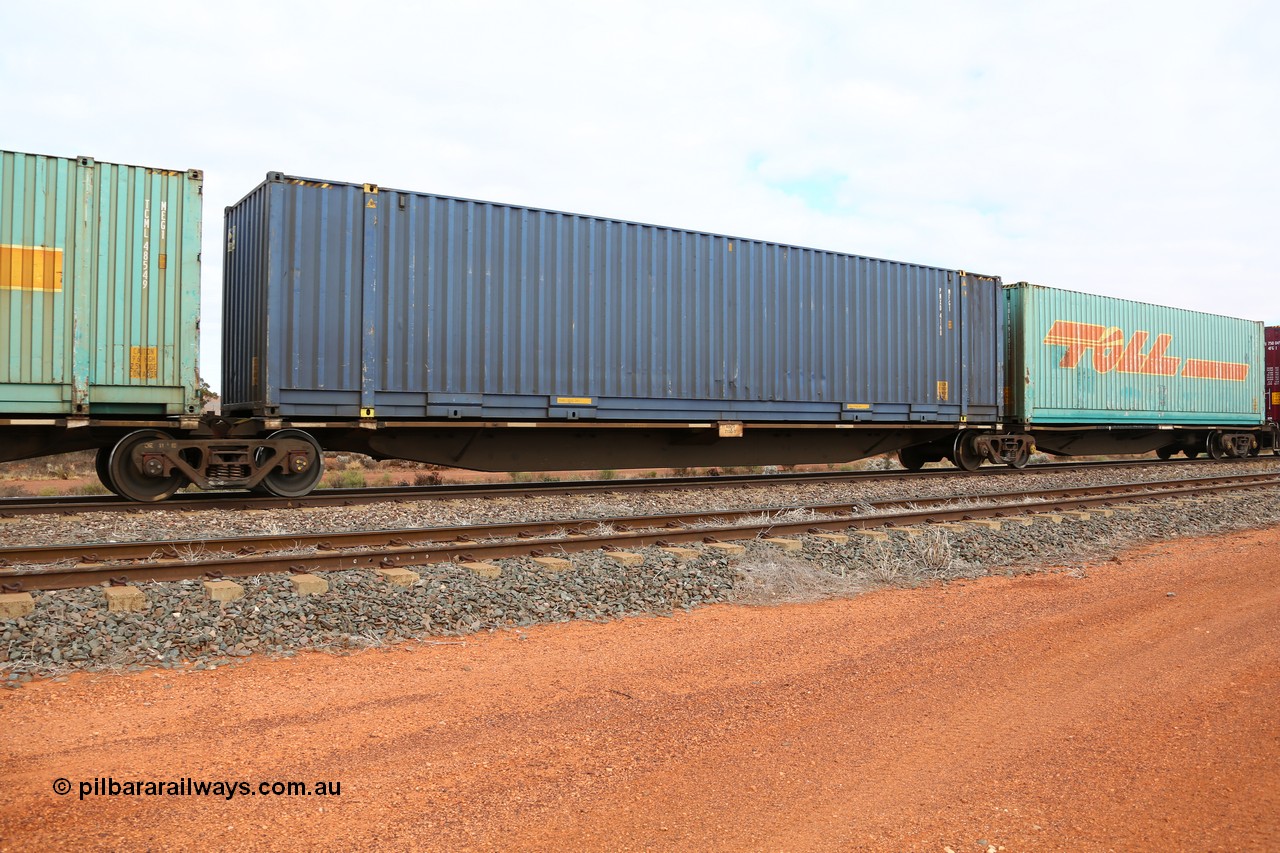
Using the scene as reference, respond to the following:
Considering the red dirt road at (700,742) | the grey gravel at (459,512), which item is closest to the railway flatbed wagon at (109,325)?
the grey gravel at (459,512)

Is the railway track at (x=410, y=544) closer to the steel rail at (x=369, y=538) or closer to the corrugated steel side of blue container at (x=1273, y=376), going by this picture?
the steel rail at (x=369, y=538)

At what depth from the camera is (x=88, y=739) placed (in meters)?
3.49

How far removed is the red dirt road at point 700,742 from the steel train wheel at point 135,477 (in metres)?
5.86

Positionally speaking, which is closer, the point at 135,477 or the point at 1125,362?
the point at 135,477

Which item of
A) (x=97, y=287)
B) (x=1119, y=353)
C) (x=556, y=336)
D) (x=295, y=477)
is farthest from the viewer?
(x=1119, y=353)

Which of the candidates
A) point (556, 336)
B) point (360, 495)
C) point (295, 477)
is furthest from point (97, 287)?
point (556, 336)

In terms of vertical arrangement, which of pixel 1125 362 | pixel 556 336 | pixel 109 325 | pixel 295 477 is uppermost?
Answer: pixel 1125 362

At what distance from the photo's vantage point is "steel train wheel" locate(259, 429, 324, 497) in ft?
33.1

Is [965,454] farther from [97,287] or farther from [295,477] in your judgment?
[97,287]

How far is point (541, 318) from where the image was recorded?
1142cm

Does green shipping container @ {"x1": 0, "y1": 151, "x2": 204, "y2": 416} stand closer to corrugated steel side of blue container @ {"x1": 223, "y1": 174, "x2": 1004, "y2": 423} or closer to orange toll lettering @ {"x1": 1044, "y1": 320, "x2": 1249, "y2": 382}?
corrugated steel side of blue container @ {"x1": 223, "y1": 174, "x2": 1004, "y2": 423}

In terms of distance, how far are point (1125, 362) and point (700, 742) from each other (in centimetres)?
1861

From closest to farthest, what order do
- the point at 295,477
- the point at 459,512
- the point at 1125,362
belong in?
the point at 459,512 → the point at 295,477 → the point at 1125,362

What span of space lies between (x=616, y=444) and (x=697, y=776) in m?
9.56
